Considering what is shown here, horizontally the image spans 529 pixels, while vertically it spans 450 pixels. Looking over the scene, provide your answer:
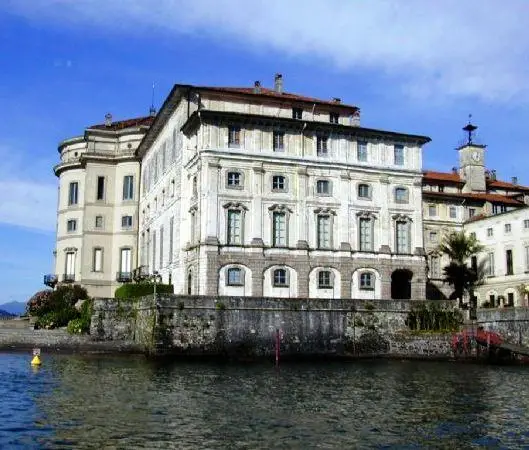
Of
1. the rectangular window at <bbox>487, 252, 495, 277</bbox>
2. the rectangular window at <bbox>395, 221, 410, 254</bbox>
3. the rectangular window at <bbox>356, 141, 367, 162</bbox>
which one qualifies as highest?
the rectangular window at <bbox>356, 141, 367, 162</bbox>

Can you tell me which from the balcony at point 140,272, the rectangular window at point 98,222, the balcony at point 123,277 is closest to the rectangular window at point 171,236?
the balcony at point 140,272

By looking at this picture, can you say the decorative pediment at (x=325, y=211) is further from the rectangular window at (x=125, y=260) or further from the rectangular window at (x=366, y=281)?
the rectangular window at (x=125, y=260)

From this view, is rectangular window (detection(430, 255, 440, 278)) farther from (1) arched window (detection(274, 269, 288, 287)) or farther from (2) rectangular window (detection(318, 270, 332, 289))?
(1) arched window (detection(274, 269, 288, 287))

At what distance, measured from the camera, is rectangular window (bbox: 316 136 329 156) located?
51125 millimetres

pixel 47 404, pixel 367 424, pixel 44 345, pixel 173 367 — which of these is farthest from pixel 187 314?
pixel 367 424

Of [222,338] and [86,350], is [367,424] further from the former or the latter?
[86,350]

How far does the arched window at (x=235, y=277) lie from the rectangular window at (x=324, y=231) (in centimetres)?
640

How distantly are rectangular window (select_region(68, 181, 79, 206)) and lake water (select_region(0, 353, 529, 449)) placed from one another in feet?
99.1

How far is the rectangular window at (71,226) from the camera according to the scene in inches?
2512

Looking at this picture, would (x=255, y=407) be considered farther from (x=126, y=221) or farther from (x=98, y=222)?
(x=126, y=221)

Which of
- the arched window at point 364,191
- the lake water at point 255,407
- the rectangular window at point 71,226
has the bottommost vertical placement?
the lake water at point 255,407

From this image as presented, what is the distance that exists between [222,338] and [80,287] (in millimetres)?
22870

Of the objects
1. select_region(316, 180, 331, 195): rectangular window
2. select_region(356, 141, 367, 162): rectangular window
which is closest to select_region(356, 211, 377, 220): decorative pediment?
select_region(316, 180, 331, 195): rectangular window

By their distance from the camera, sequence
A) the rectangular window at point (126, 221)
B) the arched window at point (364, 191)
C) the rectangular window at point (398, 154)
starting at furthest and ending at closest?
the rectangular window at point (126, 221), the rectangular window at point (398, 154), the arched window at point (364, 191)
